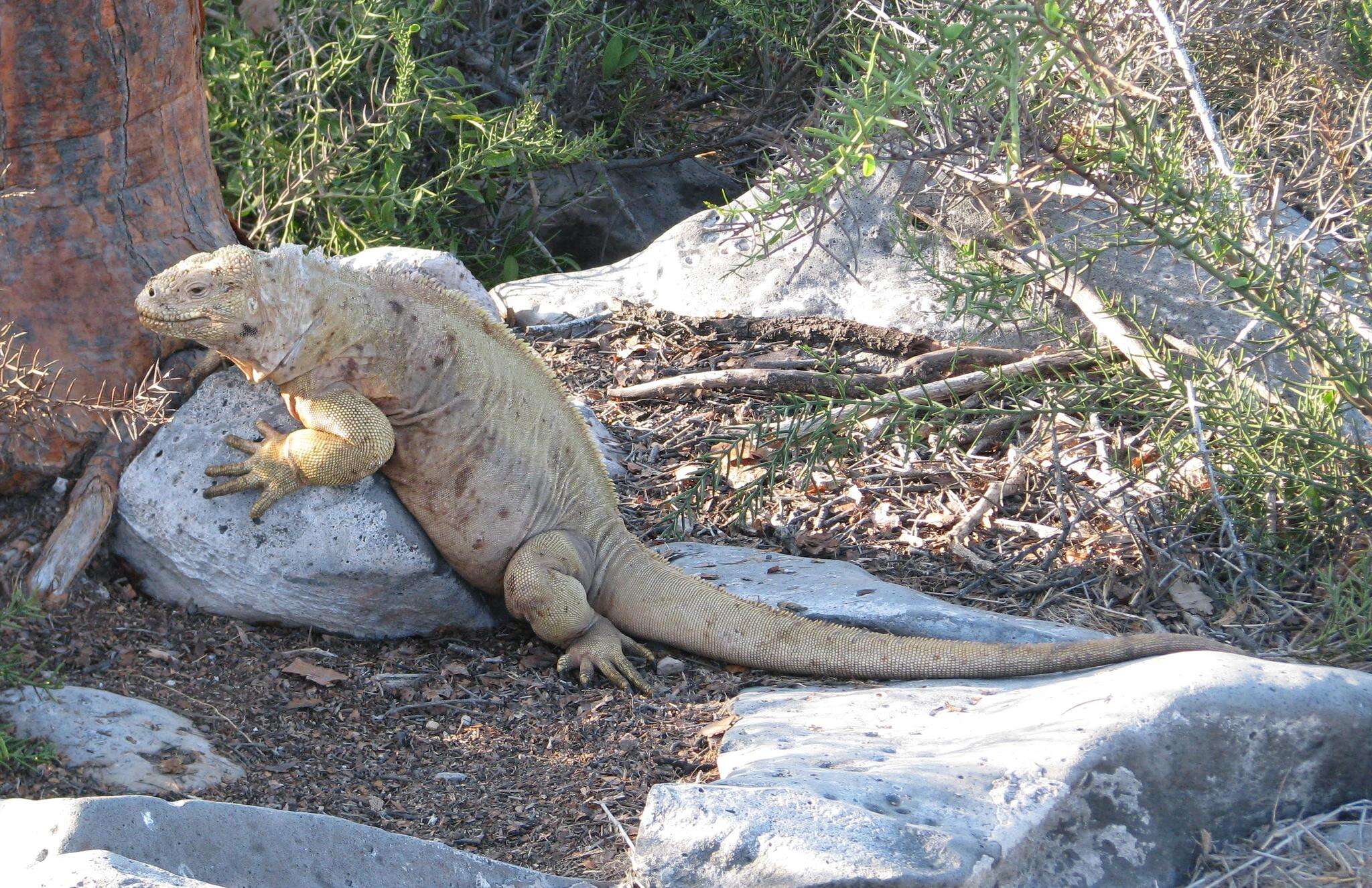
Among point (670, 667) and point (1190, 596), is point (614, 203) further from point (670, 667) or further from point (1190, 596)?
point (1190, 596)

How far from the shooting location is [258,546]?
14.3ft

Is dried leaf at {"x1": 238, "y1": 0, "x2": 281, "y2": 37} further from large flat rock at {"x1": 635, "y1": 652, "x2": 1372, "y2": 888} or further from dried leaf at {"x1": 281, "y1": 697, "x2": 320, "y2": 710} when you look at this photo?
large flat rock at {"x1": 635, "y1": 652, "x2": 1372, "y2": 888}

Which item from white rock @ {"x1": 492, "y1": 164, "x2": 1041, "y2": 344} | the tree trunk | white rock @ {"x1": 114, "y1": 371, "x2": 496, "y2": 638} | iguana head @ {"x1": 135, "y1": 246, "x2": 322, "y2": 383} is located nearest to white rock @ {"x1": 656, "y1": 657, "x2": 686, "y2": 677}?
white rock @ {"x1": 114, "y1": 371, "x2": 496, "y2": 638}

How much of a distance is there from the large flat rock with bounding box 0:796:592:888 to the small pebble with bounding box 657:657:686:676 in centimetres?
173

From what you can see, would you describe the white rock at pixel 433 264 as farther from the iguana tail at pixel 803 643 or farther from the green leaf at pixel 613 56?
the green leaf at pixel 613 56

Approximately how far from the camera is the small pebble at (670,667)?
4.51 metres

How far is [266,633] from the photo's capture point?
4402 millimetres

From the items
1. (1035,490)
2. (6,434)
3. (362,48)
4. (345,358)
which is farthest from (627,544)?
(362,48)

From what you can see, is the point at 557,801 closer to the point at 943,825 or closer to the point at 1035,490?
the point at 943,825

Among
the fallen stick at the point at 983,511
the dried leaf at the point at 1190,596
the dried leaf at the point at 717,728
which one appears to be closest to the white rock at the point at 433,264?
the fallen stick at the point at 983,511

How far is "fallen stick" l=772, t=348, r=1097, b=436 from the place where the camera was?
5270mm

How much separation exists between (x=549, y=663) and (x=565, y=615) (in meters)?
0.22

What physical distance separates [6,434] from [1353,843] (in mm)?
4182

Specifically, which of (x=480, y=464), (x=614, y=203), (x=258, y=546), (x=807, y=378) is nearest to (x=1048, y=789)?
(x=480, y=464)
